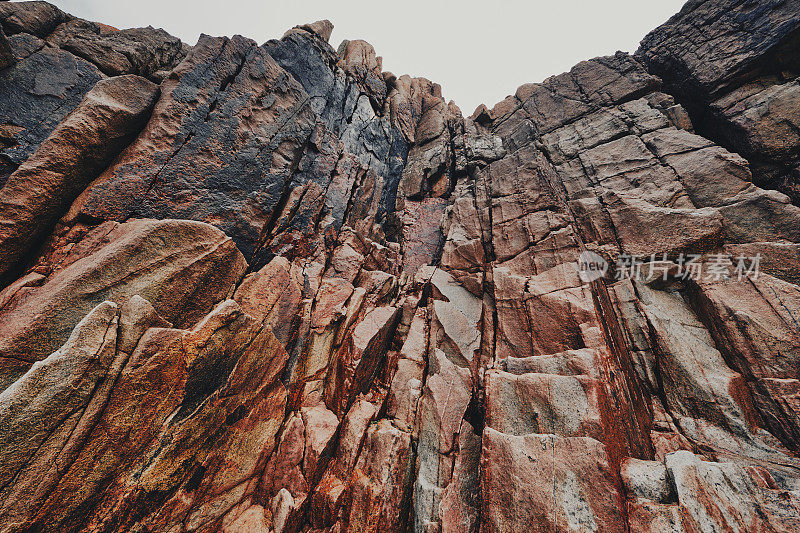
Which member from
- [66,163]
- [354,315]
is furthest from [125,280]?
[354,315]

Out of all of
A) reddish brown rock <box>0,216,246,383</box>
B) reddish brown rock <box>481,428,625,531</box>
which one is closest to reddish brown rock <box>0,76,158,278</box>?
reddish brown rock <box>0,216,246,383</box>

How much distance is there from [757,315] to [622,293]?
427 cm

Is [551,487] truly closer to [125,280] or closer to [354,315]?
[354,315]

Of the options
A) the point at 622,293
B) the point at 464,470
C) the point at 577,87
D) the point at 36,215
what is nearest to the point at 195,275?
the point at 36,215

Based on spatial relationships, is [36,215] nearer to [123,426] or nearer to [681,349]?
[123,426]

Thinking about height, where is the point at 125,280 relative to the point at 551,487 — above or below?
above

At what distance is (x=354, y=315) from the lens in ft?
49.3

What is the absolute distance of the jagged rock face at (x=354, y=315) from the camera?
7145 mm

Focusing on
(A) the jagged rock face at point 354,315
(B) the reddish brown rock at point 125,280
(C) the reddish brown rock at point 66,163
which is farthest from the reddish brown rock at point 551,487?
(C) the reddish brown rock at point 66,163

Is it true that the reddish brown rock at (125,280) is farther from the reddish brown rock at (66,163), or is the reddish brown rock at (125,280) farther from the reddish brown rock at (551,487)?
the reddish brown rock at (551,487)

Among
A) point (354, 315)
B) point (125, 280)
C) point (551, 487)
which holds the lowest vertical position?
point (551, 487)

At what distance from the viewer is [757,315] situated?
10.4 m

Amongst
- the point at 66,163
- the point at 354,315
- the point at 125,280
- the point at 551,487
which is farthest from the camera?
the point at 354,315

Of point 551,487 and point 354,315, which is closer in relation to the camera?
point 551,487
